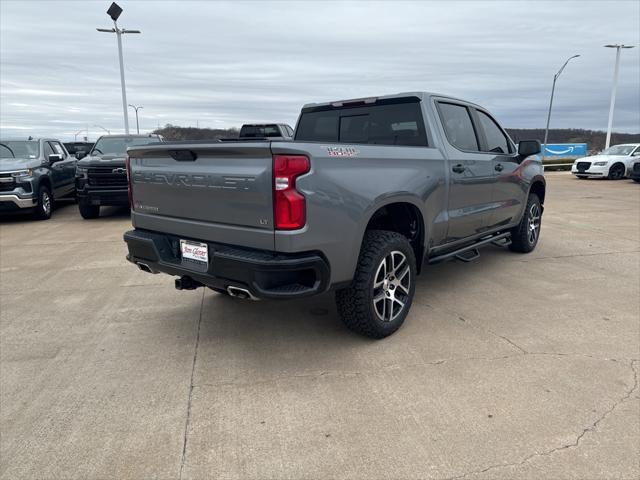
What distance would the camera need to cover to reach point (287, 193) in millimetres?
2807

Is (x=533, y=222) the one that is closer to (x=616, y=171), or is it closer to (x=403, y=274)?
(x=403, y=274)

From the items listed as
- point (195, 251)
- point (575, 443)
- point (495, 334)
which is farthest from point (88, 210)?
point (575, 443)

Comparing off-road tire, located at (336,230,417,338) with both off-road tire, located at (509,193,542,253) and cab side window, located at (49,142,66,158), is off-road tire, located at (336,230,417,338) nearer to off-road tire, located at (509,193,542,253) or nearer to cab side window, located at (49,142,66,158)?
off-road tire, located at (509,193,542,253)

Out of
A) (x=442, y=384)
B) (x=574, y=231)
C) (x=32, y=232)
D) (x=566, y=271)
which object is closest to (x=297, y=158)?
(x=442, y=384)

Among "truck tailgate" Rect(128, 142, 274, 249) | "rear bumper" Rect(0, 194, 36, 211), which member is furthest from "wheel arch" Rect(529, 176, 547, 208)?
"rear bumper" Rect(0, 194, 36, 211)

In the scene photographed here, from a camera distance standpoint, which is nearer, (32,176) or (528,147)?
(528,147)

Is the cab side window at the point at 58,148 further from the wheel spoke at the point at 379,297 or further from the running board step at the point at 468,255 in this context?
the wheel spoke at the point at 379,297

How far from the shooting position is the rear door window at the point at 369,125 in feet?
13.9

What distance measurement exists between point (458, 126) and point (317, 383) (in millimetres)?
2961

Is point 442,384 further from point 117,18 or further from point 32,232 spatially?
point 117,18

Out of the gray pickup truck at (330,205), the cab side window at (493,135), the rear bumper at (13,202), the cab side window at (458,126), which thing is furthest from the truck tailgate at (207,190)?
the rear bumper at (13,202)

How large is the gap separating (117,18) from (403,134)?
20621 millimetres

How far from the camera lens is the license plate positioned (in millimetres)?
3241

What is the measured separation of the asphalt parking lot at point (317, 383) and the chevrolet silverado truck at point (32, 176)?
4.87m
